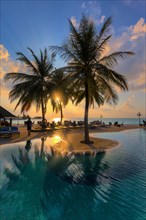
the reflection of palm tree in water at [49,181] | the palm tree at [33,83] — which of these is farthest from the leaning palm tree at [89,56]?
the palm tree at [33,83]

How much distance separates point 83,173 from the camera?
284 inches

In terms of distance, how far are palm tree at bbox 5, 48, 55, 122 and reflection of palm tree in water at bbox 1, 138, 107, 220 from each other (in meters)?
12.5

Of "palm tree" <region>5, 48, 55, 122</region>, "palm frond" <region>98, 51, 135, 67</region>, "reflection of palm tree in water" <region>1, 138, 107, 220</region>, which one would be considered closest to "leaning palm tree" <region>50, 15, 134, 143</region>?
"palm frond" <region>98, 51, 135, 67</region>

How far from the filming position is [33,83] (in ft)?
73.2

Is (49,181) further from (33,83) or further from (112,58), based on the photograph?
(33,83)

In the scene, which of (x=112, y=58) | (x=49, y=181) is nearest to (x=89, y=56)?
(x=112, y=58)

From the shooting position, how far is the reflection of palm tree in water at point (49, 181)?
15.3 feet

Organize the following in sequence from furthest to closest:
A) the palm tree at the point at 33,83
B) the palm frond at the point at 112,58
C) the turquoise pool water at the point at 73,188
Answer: the palm tree at the point at 33,83
the palm frond at the point at 112,58
the turquoise pool water at the point at 73,188

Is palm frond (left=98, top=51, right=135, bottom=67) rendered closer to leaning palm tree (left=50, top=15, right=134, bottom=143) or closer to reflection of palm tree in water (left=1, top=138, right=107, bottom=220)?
leaning palm tree (left=50, top=15, right=134, bottom=143)

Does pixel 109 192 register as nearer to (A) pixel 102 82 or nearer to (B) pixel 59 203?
(B) pixel 59 203

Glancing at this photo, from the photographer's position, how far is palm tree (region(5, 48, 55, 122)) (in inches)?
830

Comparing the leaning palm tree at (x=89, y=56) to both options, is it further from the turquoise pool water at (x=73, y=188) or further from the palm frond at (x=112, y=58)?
the turquoise pool water at (x=73, y=188)

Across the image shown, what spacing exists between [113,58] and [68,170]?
30.3ft

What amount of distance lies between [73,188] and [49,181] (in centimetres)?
118
